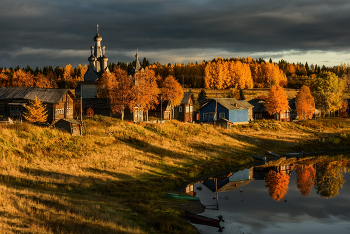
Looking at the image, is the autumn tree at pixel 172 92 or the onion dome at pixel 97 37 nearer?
the autumn tree at pixel 172 92

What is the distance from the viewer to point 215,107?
74.9 meters

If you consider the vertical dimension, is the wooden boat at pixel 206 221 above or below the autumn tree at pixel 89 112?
below

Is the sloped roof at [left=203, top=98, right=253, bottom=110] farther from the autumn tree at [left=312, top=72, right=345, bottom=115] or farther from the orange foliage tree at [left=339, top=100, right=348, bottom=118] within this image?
the orange foliage tree at [left=339, top=100, right=348, bottom=118]

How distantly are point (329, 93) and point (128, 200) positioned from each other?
2973 inches

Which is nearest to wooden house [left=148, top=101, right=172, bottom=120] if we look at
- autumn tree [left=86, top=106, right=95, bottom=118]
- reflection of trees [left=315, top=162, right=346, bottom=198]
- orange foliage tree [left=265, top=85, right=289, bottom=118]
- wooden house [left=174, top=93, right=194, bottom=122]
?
wooden house [left=174, top=93, right=194, bottom=122]

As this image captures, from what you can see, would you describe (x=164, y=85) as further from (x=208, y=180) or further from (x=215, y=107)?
(x=208, y=180)

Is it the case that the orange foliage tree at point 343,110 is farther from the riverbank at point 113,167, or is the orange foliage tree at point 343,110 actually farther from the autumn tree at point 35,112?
the autumn tree at point 35,112

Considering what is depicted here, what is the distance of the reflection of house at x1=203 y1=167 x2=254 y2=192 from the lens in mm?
33653

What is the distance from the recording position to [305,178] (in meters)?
39.3

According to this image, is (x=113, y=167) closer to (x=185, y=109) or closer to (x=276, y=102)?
(x=185, y=109)

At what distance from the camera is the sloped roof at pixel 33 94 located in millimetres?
53688

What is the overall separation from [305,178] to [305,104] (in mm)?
49384

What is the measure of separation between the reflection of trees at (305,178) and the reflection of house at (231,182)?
5.18 m

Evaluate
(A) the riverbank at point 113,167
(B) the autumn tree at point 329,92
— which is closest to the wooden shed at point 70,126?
(A) the riverbank at point 113,167
